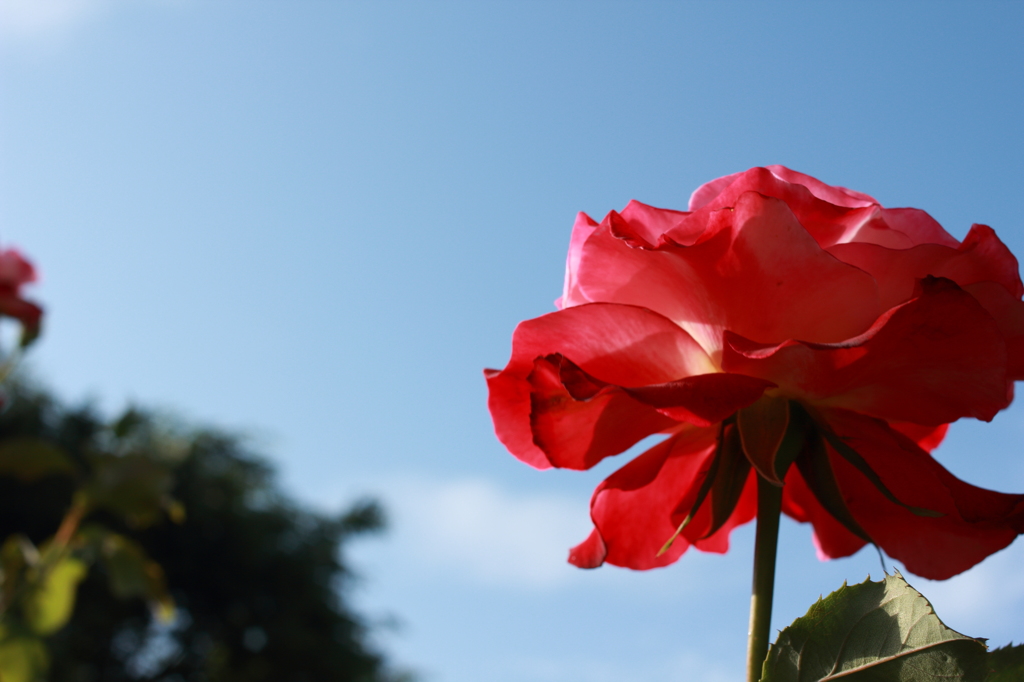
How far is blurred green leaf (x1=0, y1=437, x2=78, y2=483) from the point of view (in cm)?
34

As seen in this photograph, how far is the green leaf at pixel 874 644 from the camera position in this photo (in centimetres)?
13

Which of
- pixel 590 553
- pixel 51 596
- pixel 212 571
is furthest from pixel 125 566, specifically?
pixel 212 571

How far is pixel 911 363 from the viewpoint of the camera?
0.53 ft

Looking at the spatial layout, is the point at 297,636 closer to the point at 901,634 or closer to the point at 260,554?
the point at 260,554

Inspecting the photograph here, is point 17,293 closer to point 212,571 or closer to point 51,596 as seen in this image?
point 51,596

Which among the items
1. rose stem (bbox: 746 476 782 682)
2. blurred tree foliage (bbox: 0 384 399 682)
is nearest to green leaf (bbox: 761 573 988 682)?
rose stem (bbox: 746 476 782 682)

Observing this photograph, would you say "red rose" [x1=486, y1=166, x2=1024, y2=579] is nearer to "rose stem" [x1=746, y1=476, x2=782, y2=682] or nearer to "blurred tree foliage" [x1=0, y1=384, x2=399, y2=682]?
"rose stem" [x1=746, y1=476, x2=782, y2=682]

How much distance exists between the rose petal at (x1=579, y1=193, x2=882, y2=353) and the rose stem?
51mm

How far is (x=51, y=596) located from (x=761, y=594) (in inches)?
13.6

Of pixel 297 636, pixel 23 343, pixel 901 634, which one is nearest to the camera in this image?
pixel 901 634

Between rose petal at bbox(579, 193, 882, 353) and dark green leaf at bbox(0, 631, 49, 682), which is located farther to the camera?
dark green leaf at bbox(0, 631, 49, 682)

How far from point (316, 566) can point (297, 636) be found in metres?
0.51

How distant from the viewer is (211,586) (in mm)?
6125

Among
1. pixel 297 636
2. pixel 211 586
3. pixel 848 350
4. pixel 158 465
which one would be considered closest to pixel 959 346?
pixel 848 350
